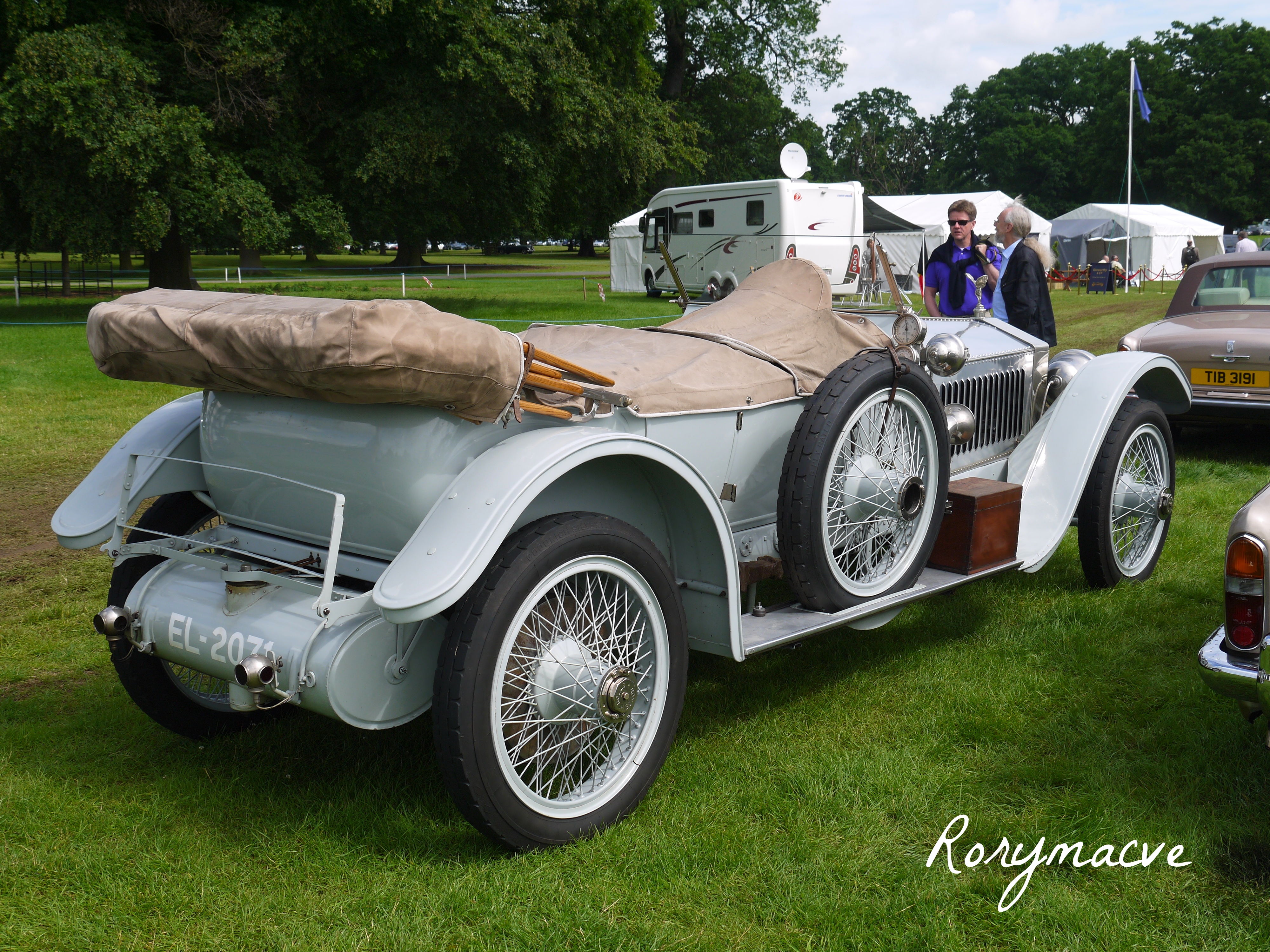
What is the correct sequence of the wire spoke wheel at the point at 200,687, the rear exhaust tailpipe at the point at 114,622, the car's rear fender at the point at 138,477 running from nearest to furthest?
1. the rear exhaust tailpipe at the point at 114,622
2. the car's rear fender at the point at 138,477
3. the wire spoke wheel at the point at 200,687

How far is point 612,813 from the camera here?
3.11m

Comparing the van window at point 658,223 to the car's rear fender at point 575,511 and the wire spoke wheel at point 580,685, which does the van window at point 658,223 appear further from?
the wire spoke wheel at point 580,685

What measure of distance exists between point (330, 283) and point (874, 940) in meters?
28.2

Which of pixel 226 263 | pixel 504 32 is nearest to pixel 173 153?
pixel 504 32

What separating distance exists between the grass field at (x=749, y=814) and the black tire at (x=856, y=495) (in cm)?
54

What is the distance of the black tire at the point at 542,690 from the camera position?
8.91 ft

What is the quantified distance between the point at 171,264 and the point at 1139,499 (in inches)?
797

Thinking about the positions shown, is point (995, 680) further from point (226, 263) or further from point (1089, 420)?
point (226, 263)

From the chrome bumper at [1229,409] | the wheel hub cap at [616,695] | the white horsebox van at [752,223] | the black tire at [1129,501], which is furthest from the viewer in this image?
the white horsebox van at [752,223]

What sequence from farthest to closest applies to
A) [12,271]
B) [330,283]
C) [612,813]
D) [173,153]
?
[12,271]
[330,283]
[173,153]
[612,813]

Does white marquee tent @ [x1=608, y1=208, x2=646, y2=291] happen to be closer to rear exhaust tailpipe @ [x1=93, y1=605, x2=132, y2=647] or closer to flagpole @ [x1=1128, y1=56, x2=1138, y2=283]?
flagpole @ [x1=1128, y1=56, x2=1138, y2=283]

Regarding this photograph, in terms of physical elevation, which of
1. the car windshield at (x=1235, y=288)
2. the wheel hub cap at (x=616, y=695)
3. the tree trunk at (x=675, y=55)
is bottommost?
the wheel hub cap at (x=616, y=695)

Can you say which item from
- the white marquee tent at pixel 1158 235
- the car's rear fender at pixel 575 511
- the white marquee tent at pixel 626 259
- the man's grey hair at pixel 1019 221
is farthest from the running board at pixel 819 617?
the white marquee tent at pixel 1158 235

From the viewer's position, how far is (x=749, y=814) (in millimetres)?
3238
